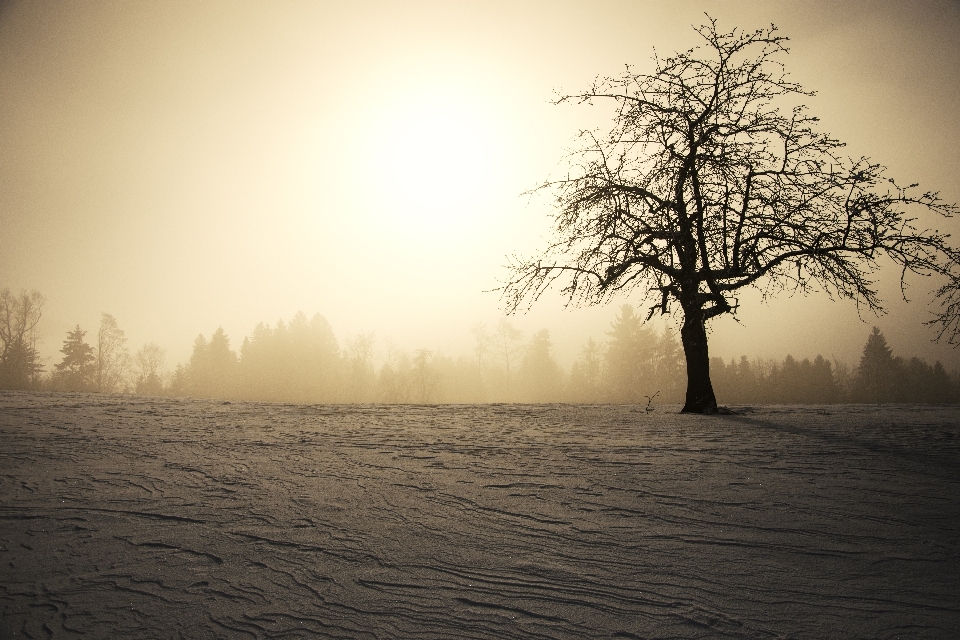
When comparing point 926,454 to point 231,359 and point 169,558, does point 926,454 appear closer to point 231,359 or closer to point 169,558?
point 169,558

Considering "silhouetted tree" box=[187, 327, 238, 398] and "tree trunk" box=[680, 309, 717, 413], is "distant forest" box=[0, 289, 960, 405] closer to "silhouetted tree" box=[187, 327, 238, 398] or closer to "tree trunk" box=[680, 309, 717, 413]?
"silhouetted tree" box=[187, 327, 238, 398]

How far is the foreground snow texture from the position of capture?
275cm

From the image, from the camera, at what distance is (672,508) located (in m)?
4.08

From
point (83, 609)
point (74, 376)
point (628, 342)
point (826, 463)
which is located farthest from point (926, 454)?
point (74, 376)

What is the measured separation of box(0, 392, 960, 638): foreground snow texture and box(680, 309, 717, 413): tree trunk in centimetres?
477

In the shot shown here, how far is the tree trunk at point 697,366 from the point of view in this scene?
11.2 meters

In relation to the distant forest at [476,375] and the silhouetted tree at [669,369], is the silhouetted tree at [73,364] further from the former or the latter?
the silhouetted tree at [669,369]

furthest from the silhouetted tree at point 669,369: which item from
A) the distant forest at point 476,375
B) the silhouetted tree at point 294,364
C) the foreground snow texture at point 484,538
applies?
the foreground snow texture at point 484,538

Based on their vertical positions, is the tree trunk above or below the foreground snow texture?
above

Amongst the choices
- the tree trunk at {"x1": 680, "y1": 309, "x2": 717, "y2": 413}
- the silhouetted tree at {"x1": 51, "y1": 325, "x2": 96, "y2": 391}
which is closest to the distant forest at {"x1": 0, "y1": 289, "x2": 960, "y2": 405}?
the silhouetted tree at {"x1": 51, "y1": 325, "x2": 96, "y2": 391}

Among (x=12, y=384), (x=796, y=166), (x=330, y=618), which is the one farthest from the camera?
(x=12, y=384)

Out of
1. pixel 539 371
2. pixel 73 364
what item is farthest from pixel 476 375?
pixel 73 364

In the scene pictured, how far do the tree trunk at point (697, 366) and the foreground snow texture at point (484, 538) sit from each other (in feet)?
15.7

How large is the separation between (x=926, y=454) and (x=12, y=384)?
5329 centimetres
